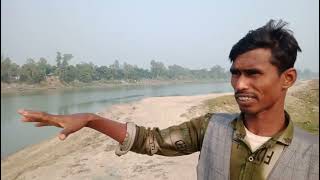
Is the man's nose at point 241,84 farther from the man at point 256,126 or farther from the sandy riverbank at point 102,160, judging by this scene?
the sandy riverbank at point 102,160

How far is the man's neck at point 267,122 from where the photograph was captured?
5.75 feet

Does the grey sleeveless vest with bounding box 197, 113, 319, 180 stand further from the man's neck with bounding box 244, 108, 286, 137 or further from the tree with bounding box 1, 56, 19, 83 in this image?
the tree with bounding box 1, 56, 19, 83

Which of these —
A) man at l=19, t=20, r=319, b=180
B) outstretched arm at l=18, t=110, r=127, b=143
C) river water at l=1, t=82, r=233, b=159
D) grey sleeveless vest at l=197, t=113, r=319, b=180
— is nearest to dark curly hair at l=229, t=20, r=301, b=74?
man at l=19, t=20, r=319, b=180

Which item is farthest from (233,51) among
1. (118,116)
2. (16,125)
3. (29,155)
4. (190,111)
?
(16,125)

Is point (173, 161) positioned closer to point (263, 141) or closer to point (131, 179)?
point (131, 179)

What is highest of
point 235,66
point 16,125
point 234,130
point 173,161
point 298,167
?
point 235,66

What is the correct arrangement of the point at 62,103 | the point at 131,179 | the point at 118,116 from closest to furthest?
the point at 131,179, the point at 118,116, the point at 62,103

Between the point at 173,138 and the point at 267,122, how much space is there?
47 centimetres

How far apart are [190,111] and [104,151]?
7.01 m

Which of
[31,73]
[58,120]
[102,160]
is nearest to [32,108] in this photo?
[31,73]

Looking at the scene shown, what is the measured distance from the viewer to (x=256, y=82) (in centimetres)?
168

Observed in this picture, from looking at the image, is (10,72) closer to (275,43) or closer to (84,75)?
(84,75)

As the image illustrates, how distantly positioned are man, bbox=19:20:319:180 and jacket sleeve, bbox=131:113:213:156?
3 centimetres

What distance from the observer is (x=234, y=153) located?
1.74 meters
